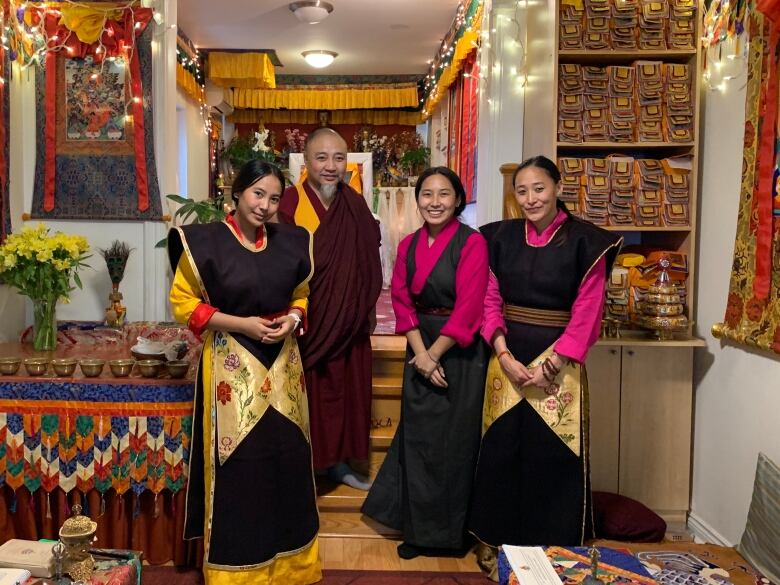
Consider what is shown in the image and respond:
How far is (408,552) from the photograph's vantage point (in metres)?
2.37

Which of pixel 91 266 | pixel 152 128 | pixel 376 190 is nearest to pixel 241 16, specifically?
pixel 376 190

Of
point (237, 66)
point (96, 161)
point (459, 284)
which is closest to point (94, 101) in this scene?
point (96, 161)

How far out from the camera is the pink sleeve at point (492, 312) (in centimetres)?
216

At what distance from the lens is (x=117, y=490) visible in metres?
2.23

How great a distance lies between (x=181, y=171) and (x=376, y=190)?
1857 millimetres

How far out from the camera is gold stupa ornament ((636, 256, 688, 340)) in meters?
2.62

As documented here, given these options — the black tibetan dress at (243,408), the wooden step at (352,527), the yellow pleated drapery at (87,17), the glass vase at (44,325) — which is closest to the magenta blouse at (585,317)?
the black tibetan dress at (243,408)

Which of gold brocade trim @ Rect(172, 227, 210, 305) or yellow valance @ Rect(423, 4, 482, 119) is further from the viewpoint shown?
yellow valance @ Rect(423, 4, 482, 119)

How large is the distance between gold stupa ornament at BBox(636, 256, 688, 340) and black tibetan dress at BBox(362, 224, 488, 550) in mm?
816

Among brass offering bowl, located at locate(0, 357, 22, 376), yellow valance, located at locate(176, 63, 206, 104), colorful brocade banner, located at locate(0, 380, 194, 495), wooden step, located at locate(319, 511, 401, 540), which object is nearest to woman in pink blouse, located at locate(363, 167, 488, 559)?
wooden step, located at locate(319, 511, 401, 540)

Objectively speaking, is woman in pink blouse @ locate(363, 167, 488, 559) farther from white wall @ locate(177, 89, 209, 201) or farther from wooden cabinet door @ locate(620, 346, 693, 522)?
white wall @ locate(177, 89, 209, 201)

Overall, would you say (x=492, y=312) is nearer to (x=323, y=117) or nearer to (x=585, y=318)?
(x=585, y=318)

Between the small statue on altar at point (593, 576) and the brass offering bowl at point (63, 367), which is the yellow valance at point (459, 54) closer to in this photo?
the brass offering bowl at point (63, 367)

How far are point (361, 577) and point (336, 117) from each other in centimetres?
693
